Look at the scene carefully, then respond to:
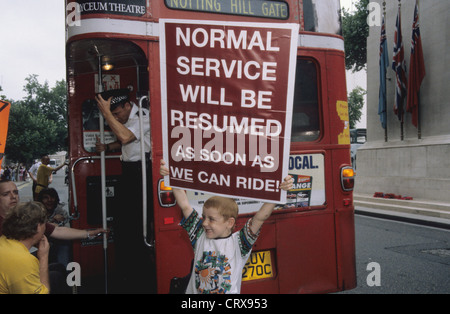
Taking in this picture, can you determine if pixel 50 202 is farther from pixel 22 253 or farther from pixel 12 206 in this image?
pixel 22 253

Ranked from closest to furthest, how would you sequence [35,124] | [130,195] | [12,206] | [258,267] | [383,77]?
[258,267], [12,206], [130,195], [383,77], [35,124]

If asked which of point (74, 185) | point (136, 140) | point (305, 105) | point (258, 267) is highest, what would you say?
point (305, 105)

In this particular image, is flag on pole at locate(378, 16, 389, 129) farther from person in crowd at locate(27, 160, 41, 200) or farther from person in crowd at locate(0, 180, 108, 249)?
person in crowd at locate(0, 180, 108, 249)

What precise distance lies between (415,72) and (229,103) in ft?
40.9

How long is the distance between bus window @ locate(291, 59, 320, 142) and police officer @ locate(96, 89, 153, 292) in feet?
4.70

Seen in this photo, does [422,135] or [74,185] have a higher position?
[422,135]

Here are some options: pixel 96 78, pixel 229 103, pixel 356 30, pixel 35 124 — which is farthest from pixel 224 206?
pixel 35 124

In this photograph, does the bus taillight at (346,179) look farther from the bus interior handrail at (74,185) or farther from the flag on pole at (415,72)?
the flag on pole at (415,72)

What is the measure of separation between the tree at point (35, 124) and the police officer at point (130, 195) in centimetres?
4055

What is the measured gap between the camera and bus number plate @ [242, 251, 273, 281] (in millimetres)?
3455

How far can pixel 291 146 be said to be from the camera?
3664mm

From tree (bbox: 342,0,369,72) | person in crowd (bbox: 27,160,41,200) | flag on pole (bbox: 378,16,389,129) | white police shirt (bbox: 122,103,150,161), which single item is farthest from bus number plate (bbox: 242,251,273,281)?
tree (bbox: 342,0,369,72)

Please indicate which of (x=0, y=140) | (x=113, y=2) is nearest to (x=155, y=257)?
(x=113, y=2)

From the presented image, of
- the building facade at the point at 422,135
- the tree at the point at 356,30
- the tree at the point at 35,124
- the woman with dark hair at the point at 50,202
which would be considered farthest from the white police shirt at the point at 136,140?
the tree at the point at 35,124
